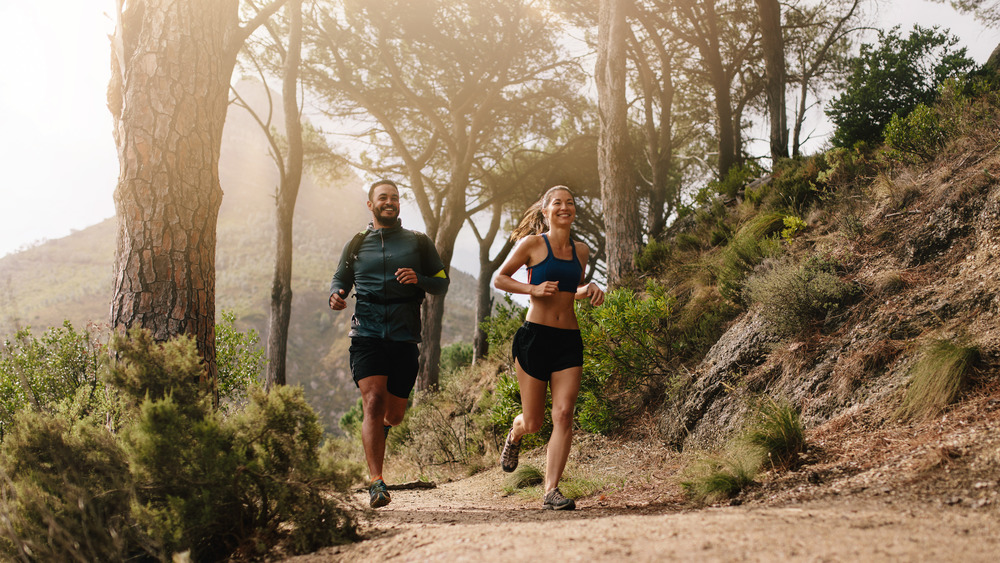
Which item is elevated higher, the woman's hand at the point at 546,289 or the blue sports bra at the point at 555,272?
the blue sports bra at the point at 555,272

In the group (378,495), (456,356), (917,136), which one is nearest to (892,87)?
(917,136)

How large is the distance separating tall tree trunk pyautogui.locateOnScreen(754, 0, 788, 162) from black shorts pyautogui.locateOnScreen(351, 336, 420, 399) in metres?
9.15

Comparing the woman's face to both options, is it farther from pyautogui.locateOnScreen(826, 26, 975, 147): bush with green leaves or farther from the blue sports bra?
pyautogui.locateOnScreen(826, 26, 975, 147): bush with green leaves

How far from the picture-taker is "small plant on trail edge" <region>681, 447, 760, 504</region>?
379 cm

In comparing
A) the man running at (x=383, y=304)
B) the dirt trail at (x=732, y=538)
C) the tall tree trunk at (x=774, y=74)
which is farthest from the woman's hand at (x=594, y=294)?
the tall tree trunk at (x=774, y=74)

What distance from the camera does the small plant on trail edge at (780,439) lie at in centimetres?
389

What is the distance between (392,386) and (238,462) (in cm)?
176

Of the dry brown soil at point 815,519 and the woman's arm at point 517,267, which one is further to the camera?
the woman's arm at point 517,267

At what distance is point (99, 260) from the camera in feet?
244

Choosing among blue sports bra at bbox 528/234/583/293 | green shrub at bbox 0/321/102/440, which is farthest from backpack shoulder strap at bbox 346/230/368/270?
green shrub at bbox 0/321/102/440

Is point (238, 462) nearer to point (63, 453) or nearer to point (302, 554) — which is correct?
point (302, 554)

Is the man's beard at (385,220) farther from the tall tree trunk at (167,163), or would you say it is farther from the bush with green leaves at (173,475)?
the bush with green leaves at (173,475)

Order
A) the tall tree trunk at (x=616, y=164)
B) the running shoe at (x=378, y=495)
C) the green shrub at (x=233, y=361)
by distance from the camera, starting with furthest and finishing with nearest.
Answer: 1. the tall tree trunk at (x=616, y=164)
2. the green shrub at (x=233, y=361)
3. the running shoe at (x=378, y=495)

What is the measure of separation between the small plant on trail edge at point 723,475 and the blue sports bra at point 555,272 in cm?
150
